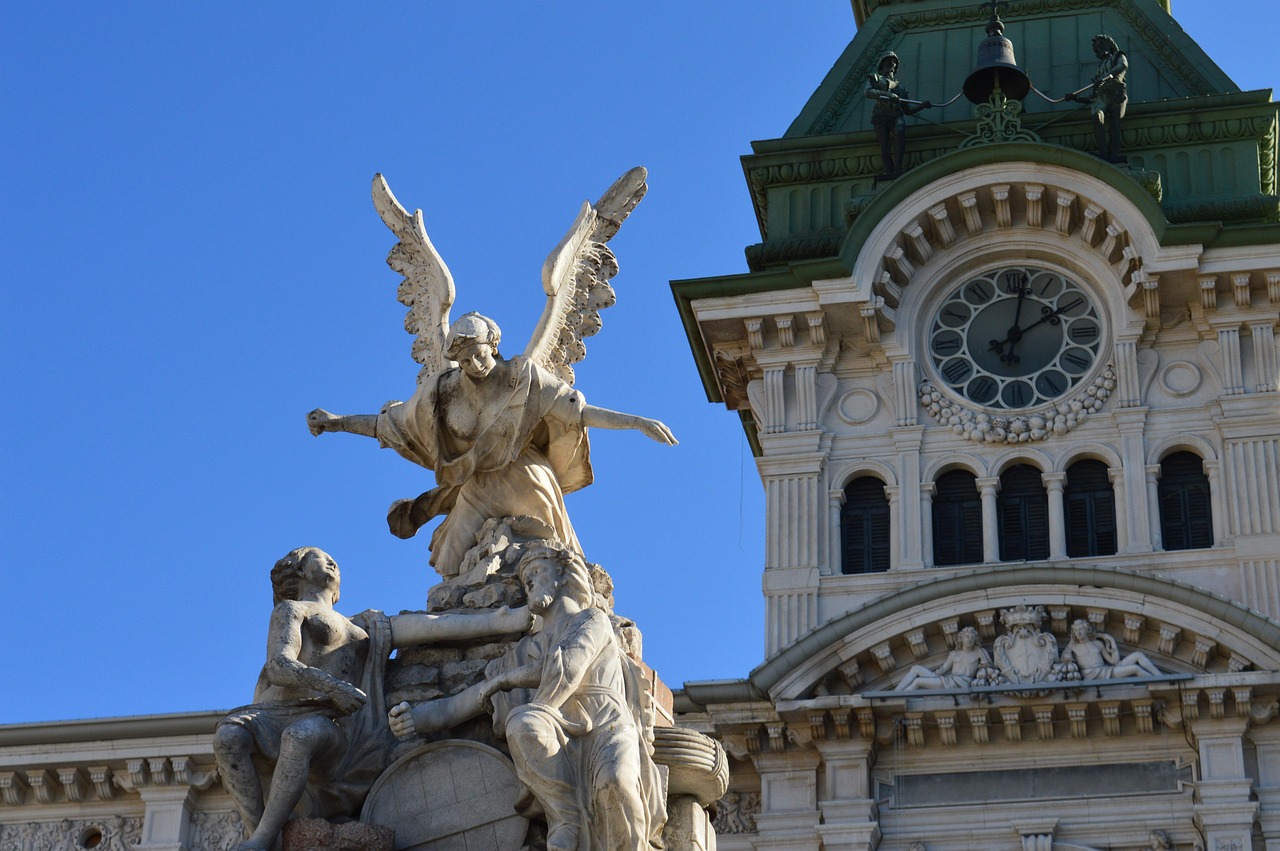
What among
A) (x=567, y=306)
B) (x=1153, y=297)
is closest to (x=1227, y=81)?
(x=1153, y=297)

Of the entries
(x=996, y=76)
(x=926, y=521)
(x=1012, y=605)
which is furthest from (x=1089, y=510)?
(x=996, y=76)

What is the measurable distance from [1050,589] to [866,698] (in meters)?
2.60

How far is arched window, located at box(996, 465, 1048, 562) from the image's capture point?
112 ft

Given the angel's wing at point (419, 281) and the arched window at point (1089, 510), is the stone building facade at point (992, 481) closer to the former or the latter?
the arched window at point (1089, 510)

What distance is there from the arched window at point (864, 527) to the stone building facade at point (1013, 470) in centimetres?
4

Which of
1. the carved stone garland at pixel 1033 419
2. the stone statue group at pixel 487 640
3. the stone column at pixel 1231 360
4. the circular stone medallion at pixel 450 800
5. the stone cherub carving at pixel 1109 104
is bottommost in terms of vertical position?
the circular stone medallion at pixel 450 800

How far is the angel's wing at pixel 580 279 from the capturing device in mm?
15094

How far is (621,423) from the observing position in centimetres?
1417

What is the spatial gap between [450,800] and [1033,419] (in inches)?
928

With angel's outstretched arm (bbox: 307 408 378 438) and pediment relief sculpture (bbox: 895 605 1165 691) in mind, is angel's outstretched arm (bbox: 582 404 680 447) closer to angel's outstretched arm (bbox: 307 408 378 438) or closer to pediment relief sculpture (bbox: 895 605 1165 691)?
angel's outstretched arm (bbox: 307 408 378 438)

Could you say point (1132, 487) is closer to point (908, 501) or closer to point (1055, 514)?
point (1055, 514)

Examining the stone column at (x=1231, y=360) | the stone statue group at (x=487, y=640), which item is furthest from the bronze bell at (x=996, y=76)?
the stone statue group at (x=487, y=640)

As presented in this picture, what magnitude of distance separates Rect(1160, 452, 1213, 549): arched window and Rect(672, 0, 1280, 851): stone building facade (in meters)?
0.04

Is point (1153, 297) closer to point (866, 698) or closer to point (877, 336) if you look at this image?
point (877, 336)
